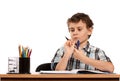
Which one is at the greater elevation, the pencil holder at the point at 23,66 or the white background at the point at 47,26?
the white background at the point at 47,26

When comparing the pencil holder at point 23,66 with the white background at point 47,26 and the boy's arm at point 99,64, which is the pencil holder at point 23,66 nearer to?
the boy's arm at point 99,64

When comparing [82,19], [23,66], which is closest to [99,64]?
[82,19]

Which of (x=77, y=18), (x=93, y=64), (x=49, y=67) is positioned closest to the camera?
(x=93, y=64)

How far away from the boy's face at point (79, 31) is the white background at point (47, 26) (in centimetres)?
10

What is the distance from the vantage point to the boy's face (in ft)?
7.31

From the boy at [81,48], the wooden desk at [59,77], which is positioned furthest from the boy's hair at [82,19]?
the wooden desk at [59,77]

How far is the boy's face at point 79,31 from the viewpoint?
2.23 metres

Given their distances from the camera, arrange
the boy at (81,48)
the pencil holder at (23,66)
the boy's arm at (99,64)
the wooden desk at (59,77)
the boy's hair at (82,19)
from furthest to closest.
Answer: the boy's hair at (82,19), the boy at (81,48), the boy's arm at (99,64), the pencil holder at (23,66), the wooden desk at (59,77)

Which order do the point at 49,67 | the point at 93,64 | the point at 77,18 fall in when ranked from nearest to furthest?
the point at 93,64 → the point at 49,67 → the point at 77,18

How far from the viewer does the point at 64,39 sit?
2375mm

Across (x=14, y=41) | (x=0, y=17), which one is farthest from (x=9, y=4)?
(x=14, y=41)

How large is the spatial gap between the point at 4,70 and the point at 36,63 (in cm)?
28

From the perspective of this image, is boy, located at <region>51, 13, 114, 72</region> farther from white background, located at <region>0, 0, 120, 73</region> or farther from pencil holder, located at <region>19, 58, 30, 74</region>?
pencil holder, located at <region>19, 58, 30, 74</region>

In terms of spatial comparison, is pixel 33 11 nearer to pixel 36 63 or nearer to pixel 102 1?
pixel 36 63
